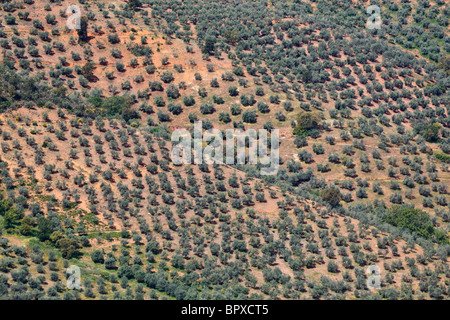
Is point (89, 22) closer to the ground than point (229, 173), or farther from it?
farther from it

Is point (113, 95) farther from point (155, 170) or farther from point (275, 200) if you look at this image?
point (275, 200)

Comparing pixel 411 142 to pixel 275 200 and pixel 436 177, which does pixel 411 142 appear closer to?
pixel 436 177

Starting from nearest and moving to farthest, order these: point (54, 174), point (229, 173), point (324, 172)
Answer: point (54, 174) < point (229, 173) < point (324, 172)

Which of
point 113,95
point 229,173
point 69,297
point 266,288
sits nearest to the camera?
point 69,297

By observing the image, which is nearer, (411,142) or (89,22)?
(411,142)

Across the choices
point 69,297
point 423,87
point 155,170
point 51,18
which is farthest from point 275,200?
point 51,18

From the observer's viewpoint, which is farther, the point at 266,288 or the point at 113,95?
the point at 113,95

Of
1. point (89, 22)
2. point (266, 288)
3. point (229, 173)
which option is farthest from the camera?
point (89, 22)

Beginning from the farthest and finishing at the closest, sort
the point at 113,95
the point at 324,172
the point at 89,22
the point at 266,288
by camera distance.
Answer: the point at 89,22 < the point at 113,95 < the point at 324,172 < the point at 266,288

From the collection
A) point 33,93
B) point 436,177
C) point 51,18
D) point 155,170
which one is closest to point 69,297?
point 155,170
